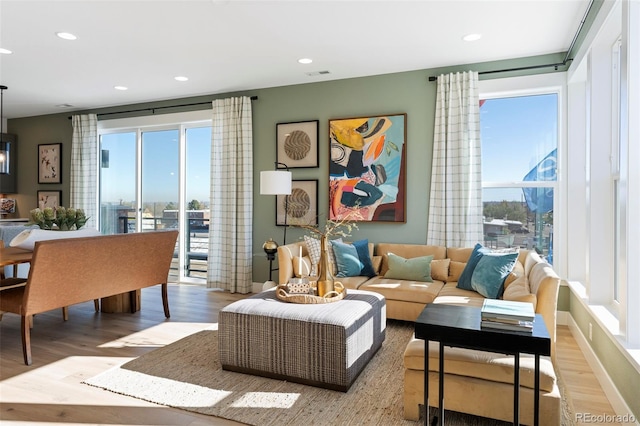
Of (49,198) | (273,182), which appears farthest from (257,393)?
(49,198)

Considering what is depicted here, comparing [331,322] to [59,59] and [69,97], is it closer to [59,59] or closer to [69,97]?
[59,59]

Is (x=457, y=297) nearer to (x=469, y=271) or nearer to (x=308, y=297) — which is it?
(x=469, y=271)

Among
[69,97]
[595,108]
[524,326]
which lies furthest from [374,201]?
[69,97]

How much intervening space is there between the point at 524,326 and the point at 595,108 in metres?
2.17

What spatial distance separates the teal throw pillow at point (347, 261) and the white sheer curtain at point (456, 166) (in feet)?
3.04

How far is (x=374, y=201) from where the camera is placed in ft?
15.9

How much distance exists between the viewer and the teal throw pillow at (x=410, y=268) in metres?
4.09

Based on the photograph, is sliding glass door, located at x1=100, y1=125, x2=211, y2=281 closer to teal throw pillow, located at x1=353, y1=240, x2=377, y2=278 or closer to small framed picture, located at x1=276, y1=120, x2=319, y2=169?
small framed picture, located at x1=276, y1=120, x2=319, y2=169

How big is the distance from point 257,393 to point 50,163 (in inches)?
263

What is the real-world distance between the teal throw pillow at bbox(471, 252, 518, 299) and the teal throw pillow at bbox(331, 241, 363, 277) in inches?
47.1

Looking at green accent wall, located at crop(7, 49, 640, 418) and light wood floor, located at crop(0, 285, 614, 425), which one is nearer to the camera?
light wood floor, located at crop(0, 285, 614, 425)

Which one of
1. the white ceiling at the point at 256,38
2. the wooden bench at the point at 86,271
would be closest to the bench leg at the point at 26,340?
the wooden bench at the point at 86,271

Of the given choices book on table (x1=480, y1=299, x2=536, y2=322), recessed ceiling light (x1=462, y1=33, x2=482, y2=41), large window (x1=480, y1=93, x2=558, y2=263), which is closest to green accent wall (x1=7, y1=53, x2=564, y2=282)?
large window (x1=480, y1=93, x2=558, y2=263)

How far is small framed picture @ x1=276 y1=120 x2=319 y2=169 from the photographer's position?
17.0 feet
